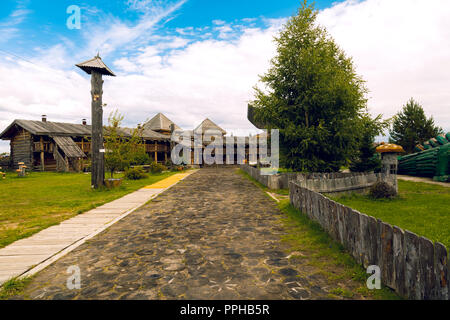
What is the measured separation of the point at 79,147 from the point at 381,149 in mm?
29698

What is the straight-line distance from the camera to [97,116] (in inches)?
530

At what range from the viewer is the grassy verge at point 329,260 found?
3432 millimetres

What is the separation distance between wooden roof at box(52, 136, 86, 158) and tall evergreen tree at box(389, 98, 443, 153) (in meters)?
39.7

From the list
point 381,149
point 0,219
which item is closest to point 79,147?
point 0,219

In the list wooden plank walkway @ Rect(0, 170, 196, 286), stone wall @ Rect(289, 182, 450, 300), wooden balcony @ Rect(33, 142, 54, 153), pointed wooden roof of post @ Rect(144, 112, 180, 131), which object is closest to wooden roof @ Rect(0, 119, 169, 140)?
wooden balcony @ Rect(33, 142, 54, 153)

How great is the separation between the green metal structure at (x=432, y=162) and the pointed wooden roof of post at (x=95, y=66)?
1956cm

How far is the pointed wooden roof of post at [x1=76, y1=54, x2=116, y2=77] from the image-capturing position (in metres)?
13.0

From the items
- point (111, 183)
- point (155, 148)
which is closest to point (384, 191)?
point (111, 183)

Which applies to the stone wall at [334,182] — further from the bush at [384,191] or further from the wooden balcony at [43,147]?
the wooden balcony at [43,147]

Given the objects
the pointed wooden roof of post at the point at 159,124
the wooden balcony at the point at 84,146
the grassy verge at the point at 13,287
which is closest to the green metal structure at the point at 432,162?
the grassy verge at the point at 13,287

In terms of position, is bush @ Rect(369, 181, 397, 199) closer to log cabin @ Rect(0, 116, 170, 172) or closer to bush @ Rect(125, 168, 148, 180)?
bush @ Rect(125, 168, 148, 180)

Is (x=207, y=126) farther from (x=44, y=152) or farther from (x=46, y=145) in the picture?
(x=44, y=152)
